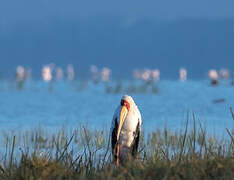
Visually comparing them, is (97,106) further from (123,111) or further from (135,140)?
(123,111)

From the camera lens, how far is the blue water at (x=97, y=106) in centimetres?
996

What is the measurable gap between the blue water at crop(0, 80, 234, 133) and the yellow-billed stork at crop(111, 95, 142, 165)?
4.34 metres

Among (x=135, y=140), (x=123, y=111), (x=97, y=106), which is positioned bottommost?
(x=135, y=140)

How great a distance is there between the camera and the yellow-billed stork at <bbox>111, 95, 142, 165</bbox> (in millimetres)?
3990

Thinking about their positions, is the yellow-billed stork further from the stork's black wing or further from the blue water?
the blue water

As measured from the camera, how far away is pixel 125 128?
4.10m

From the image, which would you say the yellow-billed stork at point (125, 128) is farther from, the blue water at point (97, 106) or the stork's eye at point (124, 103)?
the blue water at point (97, 106)

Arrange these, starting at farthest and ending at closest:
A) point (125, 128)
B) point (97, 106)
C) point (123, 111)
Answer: point (97, 106) → point (125, 128) → point (123, 111)

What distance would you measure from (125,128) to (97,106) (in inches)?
360

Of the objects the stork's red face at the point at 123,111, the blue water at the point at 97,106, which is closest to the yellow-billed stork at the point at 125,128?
the stork's red face at the point at 123,111

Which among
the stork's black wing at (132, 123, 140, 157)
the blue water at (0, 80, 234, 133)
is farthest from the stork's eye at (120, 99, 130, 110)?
the blue water at (0, 80, 234, 133)

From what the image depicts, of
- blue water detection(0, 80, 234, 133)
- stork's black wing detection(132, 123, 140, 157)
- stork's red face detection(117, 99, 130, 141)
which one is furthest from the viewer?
blue water detection(0, 80, 234, 133)

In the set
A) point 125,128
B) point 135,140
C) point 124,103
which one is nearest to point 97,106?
point 135,140

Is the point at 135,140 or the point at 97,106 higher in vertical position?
the point at 97,106
